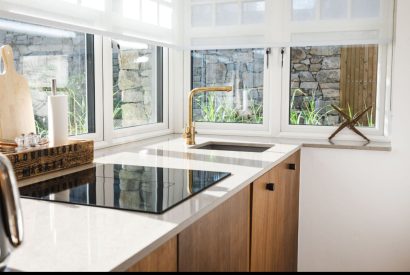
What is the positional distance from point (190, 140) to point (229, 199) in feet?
3.79

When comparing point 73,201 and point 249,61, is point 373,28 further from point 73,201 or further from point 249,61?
point 73,201

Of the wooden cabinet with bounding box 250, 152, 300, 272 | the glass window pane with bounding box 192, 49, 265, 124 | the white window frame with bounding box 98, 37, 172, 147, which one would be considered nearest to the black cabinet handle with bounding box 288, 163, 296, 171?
the wooden cabinet with bounding box 250, 152, 300, 272

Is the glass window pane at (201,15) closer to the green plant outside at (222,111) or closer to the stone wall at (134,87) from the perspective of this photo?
A: the stone wall at (134,87)

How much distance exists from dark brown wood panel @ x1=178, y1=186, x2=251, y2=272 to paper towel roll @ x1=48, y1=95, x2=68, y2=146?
75cm

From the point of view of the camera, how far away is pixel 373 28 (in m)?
2.89

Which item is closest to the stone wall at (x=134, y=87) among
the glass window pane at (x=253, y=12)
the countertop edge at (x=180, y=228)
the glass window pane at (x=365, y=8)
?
the glass window pane at (x=253, y=12)

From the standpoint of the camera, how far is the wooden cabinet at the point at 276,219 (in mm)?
1978

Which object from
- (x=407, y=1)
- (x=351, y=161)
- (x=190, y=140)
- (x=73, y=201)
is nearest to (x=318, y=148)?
(x=351, y=161)

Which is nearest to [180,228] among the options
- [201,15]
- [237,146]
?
[237,146]

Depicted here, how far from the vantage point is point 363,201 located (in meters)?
2.84

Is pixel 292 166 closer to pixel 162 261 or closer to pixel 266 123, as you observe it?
pixel 266 123

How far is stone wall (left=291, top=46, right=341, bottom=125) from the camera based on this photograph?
10.0ft

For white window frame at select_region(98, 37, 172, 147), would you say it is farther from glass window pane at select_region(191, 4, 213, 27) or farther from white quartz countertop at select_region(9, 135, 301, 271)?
white quartz countertop at select_region(9, 135, 301, 271)

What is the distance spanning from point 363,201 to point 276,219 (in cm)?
80
